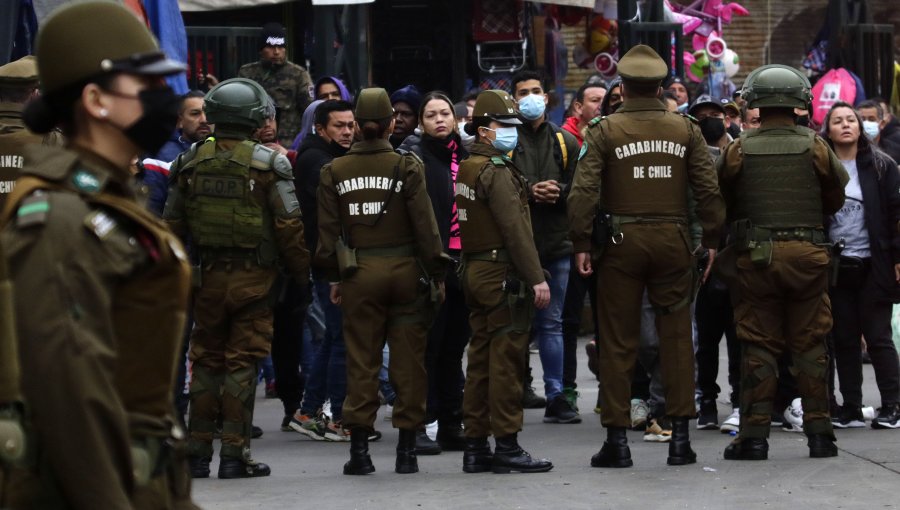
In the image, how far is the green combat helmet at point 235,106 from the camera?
771cm

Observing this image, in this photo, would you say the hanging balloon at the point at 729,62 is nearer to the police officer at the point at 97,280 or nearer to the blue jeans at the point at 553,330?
the blue jeans at the point at 553,330

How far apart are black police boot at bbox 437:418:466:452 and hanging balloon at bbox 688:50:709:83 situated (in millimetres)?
11226

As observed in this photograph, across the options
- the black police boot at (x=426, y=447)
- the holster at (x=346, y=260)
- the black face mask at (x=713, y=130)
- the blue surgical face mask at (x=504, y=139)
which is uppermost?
the black face mask at (x=713, y=130)

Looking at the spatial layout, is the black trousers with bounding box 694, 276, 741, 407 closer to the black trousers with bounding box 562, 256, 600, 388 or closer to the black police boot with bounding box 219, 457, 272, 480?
the black trousers with bounding box 562, 256, 600, 388

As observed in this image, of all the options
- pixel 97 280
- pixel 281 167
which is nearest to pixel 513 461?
pixel 281 167

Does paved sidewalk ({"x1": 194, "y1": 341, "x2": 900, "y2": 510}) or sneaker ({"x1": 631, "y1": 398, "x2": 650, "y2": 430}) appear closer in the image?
paved sidewalk ({"x1": 194, "y1": 341, "x2": 900, "y2": 510})

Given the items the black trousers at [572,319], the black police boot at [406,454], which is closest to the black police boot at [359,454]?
the black police boot at [406,454]

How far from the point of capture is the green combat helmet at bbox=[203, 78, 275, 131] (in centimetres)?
771

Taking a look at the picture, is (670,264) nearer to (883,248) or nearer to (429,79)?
(883,248)

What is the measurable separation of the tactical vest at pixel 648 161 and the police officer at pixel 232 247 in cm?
163

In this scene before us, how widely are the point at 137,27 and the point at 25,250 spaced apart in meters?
0.54

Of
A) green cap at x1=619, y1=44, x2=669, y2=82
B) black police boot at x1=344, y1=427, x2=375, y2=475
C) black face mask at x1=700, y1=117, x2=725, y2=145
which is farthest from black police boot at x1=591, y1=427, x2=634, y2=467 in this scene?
black face mask at x1=700, y1=117, x2=725, y2=145

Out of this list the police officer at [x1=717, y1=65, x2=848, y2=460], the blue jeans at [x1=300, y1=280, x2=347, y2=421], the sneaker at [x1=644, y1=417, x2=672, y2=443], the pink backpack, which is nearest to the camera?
the police officer at [x1=717, y1=65, x2=848, y2=460]

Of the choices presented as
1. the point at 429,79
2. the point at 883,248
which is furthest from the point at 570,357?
the point at 429,79
